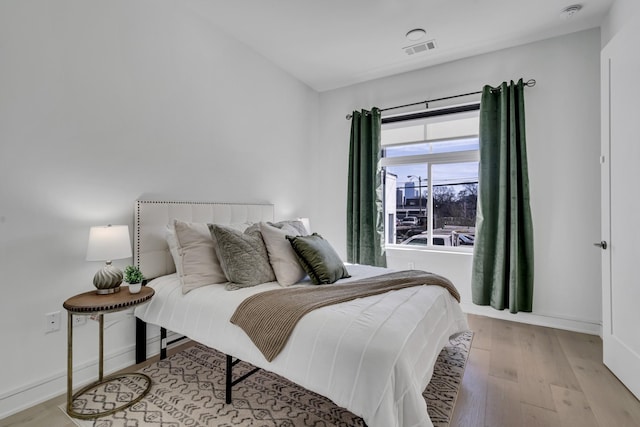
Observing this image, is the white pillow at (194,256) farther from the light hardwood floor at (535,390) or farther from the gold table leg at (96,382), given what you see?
the light hardwood floor at (535,390)

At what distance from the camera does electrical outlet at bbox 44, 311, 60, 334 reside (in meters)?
1.83

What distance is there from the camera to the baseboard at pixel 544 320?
9.23 ft

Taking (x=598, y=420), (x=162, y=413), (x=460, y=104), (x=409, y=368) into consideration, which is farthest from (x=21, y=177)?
(x=460, y=104)

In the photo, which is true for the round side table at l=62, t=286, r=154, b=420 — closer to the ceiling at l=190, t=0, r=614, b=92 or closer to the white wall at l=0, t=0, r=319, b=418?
the white wall at l=0, t=0, r=319, b=418

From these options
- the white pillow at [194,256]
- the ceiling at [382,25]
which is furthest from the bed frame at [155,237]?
the ceiling at [382,25]

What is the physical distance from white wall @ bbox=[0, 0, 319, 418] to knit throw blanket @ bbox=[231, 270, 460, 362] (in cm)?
120

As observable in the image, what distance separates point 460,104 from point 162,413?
3.79 meters

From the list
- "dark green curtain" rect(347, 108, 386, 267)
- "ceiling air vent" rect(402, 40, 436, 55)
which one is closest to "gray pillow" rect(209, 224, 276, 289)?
"dark green curtain" rect(347, 108, 386, 267)

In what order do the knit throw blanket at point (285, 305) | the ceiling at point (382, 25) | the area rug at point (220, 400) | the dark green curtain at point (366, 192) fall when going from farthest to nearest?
the dark green curtain at point (366, 192) < the ceiling at point (382, 25) < the area rug at point (220, 400) < the knit throw blanket at point (285, 305)

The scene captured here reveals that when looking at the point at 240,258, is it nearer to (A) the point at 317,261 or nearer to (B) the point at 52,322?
(A) the point at 317,261

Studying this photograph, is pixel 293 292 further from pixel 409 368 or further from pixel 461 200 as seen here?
pixel 461 200

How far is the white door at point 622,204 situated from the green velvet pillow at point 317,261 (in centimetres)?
186

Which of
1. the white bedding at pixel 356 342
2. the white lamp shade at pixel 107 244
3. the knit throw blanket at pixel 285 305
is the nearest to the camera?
the white bedding at pixel 356 342

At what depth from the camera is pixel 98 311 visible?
1651 millimetres
